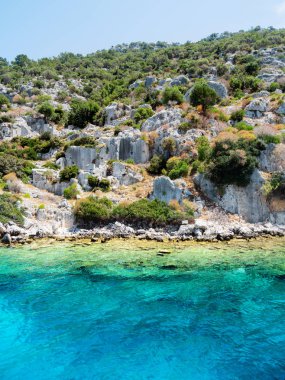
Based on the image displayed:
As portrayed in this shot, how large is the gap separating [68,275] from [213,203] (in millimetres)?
17305

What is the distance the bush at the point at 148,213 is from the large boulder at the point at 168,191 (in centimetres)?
105

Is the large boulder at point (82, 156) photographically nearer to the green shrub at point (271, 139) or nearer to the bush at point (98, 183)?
the bush at point (98, 183)

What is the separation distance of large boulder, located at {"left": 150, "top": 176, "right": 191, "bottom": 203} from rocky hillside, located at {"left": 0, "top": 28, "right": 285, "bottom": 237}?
10cm

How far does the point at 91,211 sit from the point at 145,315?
17.8 meters

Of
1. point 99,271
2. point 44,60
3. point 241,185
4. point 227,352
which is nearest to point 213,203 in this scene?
point 241,185

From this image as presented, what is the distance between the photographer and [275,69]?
64.1 meters

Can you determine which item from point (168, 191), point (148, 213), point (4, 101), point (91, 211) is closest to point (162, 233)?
point (148, 213)

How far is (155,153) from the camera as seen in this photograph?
1678 inches

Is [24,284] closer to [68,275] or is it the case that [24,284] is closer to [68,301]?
[68,275]

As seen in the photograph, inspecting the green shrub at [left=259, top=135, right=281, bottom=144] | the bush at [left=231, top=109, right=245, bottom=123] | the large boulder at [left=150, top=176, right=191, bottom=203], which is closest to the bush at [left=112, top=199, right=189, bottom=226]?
the large boulder at [left=150, top=176, right=191, bottom=203]

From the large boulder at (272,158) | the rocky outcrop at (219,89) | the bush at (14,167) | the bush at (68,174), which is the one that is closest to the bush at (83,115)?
the bush at (14,167)

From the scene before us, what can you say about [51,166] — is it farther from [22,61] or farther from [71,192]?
[22,61]

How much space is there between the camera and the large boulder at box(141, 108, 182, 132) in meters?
44.9

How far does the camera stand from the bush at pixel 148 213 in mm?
29203
